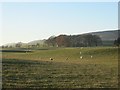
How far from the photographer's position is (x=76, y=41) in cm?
16275

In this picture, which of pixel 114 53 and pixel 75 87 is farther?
pixel 114 53

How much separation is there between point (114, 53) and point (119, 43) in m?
30.2

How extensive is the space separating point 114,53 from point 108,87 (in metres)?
56.2

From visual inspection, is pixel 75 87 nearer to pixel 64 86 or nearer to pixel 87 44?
pixel 64 86

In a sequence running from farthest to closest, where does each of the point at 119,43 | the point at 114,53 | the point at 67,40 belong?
the point at 67,40
the point at 119,43
the point at 114,53

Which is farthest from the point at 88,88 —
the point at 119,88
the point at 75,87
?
the point at 119,88

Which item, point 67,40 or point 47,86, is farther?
point 67,40

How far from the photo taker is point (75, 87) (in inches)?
733

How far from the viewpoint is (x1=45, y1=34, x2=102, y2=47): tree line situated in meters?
156

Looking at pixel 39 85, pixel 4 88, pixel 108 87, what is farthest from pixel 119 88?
pixel 4 88

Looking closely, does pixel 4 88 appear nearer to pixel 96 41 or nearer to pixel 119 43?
pixel 119 43

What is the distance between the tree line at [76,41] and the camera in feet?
512

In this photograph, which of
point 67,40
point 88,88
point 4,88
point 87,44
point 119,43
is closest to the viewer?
point 4,88

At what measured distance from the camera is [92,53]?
3041 inches
